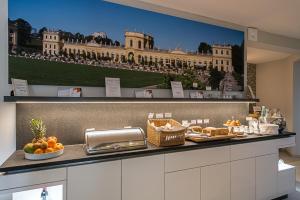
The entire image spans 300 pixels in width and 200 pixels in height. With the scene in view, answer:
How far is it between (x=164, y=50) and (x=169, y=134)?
1131mm

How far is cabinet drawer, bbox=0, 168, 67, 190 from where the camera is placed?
4.77ft

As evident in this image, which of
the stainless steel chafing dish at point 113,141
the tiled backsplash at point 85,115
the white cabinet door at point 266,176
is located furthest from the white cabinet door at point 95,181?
the white cabinet door at point 266,176

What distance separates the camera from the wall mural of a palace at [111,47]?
2023 mm

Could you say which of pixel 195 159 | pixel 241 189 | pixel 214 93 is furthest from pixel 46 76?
pixel 241 189

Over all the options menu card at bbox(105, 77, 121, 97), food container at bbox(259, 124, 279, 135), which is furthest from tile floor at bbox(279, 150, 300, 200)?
menu card at bbox(105, 77, 121, 97)

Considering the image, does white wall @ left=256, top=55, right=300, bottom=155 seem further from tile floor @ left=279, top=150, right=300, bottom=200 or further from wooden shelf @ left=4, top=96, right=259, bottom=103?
wooden shelf @ left=4, top=96, right=259, bottom=103

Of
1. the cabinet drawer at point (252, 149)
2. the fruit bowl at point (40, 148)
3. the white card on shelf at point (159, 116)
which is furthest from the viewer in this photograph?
the white card on shelf at point (159, 116)

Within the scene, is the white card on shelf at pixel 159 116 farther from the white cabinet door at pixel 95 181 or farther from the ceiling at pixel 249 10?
the ceiling at pixel 249 10

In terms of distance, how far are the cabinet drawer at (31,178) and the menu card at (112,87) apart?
94 centimetres

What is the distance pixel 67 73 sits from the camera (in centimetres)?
218

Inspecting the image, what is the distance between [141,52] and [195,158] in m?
1.36

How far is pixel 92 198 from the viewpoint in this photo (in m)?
1.73

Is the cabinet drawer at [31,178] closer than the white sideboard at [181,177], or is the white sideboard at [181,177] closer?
the cabinet drawer at [31,178]

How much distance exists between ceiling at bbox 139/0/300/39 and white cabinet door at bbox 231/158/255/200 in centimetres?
187
